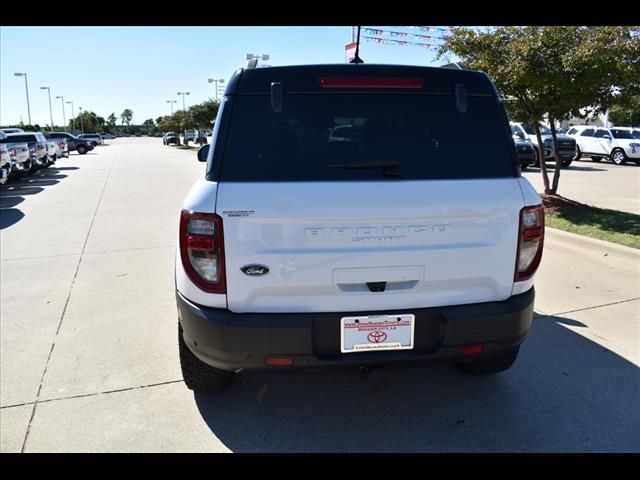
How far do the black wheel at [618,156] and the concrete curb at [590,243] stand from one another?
16.4m

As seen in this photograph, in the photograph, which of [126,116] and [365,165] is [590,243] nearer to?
[365,165]

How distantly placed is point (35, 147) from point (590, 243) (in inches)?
808

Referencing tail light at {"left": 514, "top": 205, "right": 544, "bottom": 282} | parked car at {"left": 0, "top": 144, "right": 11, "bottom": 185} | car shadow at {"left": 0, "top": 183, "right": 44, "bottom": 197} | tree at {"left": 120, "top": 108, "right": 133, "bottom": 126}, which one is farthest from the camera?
tree at {"left": 120, "top": 108, "right": 133, "bottom": 126}

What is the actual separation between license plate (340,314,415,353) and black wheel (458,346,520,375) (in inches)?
36.1

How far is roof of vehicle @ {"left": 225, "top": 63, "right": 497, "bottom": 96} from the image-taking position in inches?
95.1

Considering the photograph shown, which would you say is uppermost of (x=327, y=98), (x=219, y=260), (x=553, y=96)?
(x=553, y=96)

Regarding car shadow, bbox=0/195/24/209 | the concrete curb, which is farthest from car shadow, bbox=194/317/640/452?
car shadow, bbox=0/195/24/209

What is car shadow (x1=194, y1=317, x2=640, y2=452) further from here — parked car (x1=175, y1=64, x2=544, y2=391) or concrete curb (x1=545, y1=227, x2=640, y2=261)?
concrete curb (x1=545, y1=227, x2=640, y2=261)

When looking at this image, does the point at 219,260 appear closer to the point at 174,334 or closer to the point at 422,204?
the point at 422,204

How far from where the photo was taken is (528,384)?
3.15m

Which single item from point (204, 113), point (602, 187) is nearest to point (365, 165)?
point (602, 187)
